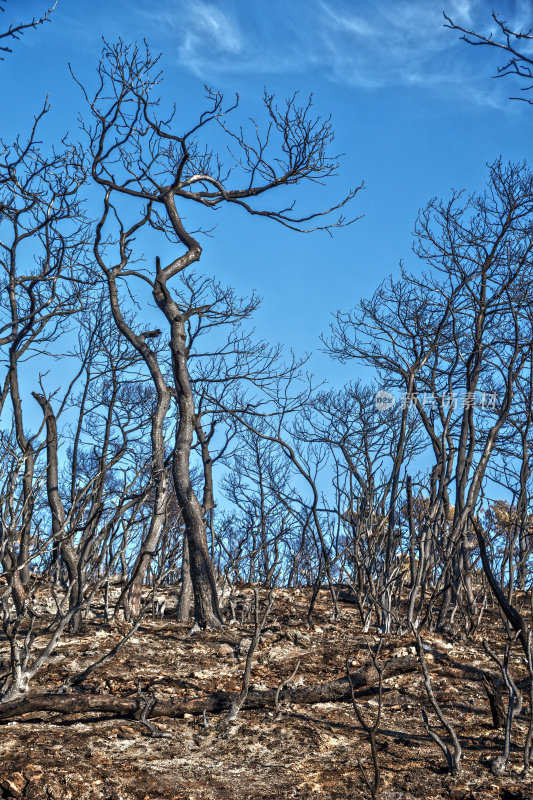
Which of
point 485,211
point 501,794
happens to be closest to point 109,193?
point 485,211

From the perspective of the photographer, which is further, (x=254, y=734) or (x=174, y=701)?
(x=174, y=701)

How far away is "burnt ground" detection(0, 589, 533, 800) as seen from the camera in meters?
3.71

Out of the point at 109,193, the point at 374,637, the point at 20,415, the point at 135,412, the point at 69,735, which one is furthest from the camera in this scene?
the point at 135,412

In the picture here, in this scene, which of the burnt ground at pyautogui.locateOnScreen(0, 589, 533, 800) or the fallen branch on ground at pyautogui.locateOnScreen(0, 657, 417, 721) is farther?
the fallen branch on ground at pyautogui.locateOnScreen(0, 657, 417, 721)

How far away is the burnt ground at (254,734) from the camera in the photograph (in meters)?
3.71

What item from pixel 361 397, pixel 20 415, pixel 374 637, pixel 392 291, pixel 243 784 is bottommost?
pixel 243 784

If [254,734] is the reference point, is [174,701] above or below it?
above

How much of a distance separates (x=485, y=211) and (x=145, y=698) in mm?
7527

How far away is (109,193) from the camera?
8.81 meters

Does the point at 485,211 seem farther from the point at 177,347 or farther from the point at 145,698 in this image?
the point at 145,698

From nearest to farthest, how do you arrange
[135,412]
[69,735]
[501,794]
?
[501,794] → [69,735] → [135,412]

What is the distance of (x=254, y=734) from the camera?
4.53 m

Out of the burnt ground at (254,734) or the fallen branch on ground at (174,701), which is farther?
the fallen branch on ground at (174,701)

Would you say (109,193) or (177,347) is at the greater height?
(109,193)
